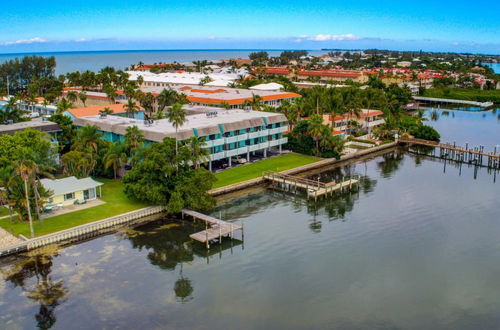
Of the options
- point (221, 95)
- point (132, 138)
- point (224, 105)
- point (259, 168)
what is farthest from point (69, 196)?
point (221, 95)

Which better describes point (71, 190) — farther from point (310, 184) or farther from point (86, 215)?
point (310, 184)

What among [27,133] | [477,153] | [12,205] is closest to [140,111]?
[27,133]

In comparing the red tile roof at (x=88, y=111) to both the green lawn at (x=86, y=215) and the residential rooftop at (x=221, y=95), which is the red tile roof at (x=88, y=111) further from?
the green lawn at (x=86, y=215)

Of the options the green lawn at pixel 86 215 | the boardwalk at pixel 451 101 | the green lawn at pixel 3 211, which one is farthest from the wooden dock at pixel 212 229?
the boardwalk at pixel 451 101

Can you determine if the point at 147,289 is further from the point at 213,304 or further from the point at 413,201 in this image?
the point at 413,201

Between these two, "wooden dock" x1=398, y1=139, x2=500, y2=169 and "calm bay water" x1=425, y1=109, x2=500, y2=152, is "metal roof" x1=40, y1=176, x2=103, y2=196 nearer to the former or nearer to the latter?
"wooden dock" x1=398, y1=139, x2=500, y2=169
